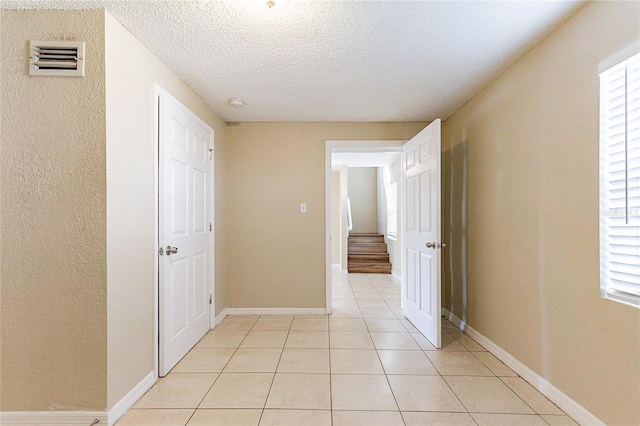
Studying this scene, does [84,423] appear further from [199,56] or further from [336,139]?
[336,139]

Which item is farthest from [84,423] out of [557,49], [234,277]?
[557,49]

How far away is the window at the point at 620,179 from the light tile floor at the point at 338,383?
2.86 feet

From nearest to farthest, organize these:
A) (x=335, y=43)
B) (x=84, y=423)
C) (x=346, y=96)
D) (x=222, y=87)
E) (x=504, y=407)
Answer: (x=84, y=423) → (x=504, y=407) → (x=335, y=43) → (x=222, y=87) → (x=346, y=96)

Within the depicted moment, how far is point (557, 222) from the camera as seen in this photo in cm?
183

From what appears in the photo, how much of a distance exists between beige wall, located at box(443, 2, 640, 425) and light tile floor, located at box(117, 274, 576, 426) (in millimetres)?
325

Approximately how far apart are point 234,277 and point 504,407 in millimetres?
2777

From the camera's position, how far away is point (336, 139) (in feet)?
12.0

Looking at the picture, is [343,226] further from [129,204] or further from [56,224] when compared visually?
[56,224]

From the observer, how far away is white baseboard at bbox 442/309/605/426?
1653 mm

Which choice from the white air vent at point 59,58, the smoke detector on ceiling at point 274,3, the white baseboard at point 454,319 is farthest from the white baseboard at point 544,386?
the white air vent at point 59,58

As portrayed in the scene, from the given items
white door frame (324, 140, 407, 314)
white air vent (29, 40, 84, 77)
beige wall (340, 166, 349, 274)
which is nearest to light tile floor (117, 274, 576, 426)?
white door frame (324, 140, 407, 314)

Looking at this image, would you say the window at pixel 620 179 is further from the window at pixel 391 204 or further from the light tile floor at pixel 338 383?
the window at pixel 391 204

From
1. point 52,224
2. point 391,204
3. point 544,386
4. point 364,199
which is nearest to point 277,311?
point 52,224

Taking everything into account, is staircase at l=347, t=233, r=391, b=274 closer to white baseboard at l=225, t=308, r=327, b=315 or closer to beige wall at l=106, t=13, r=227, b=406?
white baseboard at l=225, t=308, r=327, b=315
